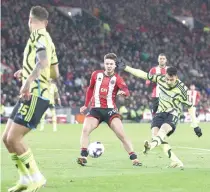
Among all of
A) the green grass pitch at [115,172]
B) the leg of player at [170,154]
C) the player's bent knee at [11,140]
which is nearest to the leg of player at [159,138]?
the leg of player at [170,154]

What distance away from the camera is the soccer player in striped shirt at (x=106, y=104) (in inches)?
535

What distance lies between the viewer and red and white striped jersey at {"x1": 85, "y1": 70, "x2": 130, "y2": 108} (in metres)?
13.9

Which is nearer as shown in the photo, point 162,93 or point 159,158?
point 162,93

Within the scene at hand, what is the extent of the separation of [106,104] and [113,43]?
32.4 meters

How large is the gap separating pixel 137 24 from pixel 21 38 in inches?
462

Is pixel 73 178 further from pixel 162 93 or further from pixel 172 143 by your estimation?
pixel 172 143

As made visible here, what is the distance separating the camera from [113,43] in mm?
46062

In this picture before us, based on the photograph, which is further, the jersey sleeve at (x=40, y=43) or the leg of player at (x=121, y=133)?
the leg of player at (x=121, y=133)

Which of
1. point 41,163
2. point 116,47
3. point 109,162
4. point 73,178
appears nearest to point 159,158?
point 109,162

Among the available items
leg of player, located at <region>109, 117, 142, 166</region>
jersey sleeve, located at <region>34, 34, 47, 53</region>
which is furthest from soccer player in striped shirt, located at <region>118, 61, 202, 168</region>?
jersey sleeve, located at <region>34, 34, 47, 53</region>

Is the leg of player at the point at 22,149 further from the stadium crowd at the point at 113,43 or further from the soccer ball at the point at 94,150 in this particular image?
the stadium crowd at the point at 113,43

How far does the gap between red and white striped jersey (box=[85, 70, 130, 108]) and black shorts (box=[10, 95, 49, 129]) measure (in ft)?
15.7

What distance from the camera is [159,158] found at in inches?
589

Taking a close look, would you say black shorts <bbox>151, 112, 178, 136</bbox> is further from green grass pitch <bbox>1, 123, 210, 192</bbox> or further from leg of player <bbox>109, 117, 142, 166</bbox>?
green grass pitch <bbox>1, 123, 210, 192</bbox>
